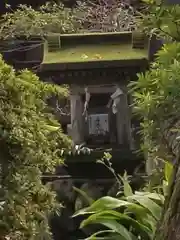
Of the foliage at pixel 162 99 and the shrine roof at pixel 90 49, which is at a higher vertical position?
the foliage at pixel 162 99

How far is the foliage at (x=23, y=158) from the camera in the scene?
4.83ft

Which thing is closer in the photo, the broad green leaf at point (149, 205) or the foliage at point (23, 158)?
the foliage at point (23, 158)

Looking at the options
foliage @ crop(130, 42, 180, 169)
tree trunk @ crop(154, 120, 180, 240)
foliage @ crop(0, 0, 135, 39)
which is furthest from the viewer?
foliage @ crop(0, 0, 135, 39)

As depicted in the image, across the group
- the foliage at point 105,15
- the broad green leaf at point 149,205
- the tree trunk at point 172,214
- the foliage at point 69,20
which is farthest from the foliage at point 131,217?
the foliage at point 105,15

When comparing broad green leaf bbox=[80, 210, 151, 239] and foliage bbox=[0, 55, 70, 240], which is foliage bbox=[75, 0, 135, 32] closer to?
foliage bbox=[0, 55, 70, 240]

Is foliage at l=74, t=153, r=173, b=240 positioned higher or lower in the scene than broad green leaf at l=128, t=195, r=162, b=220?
lower

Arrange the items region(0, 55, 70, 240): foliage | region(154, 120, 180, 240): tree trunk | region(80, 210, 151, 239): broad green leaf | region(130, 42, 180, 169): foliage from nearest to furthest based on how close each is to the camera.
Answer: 1. region(154, 120, 180, 240): tree trunk
2. region(130, 42, 180, 169): foliage
3. region(0, 55, 70, 240): foliage
4. region(80, 210, 151, 239): broad green leaf

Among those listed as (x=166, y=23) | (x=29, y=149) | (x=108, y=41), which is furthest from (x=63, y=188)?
(x=166, y=23)

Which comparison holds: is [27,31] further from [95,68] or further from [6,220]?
[6,220]

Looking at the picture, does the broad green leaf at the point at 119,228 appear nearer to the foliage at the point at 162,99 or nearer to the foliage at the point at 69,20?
the foliage at the point at 162,99

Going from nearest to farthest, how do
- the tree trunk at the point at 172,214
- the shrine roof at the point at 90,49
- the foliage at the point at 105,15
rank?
the tree trunk at the point at 172,214 < the shrine roof at the point at 90,49 < the foliage at the point at 105,15

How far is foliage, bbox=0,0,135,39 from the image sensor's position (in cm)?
350

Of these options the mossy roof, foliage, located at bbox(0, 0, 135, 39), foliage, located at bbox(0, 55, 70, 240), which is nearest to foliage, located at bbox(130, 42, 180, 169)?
foliage, located at bbox(0, 55, 70, 240)

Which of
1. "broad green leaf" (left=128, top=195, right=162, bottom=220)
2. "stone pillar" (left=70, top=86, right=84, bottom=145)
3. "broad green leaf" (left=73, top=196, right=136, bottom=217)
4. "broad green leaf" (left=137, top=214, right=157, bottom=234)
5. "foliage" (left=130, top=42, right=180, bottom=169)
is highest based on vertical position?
"foliage" (left=130, top=42, right=180, bottom=169)
